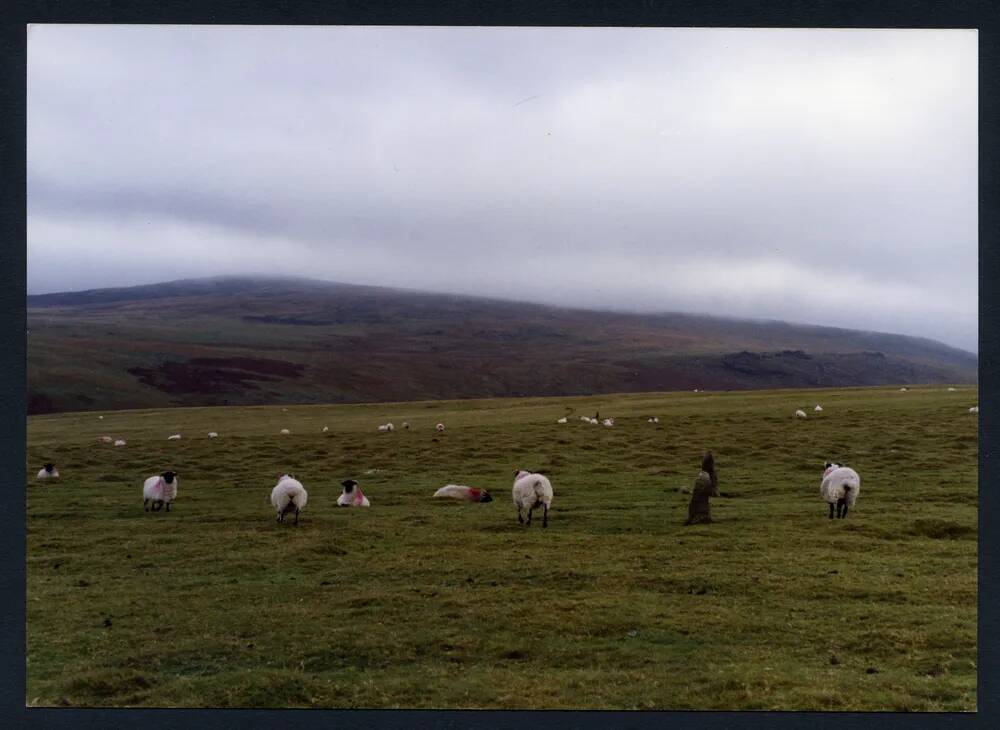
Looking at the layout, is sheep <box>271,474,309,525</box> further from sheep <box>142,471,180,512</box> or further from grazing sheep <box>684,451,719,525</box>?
grazing sheep <box>684,451,719,525</box>

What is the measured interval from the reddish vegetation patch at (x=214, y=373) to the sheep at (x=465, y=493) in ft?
284

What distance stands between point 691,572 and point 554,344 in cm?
8480

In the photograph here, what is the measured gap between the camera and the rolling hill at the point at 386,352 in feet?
301

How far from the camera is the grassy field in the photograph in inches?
472

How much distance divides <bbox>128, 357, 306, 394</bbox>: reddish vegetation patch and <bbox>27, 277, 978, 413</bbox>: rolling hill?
264mm

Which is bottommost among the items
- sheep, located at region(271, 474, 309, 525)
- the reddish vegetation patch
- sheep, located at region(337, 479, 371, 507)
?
the reddish vegetation patch

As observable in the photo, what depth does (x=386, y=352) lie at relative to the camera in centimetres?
11438

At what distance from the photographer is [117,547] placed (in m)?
19.6

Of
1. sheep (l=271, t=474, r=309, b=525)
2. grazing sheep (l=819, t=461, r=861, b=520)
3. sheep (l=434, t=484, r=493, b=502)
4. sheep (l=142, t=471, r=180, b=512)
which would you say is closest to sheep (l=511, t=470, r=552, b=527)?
sheep (l=434, t=484, r=493, b=502)

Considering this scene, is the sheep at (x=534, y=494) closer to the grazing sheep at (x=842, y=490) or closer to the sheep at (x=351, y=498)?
the sheep at (x=351, y=498)

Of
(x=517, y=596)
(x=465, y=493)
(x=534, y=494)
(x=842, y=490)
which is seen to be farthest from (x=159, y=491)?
(x=842, y=490)

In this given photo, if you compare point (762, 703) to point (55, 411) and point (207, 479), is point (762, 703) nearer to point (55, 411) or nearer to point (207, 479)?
point (207, 479)

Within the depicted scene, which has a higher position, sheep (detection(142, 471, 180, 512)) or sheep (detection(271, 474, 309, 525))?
sheep (detection(271, 474, 309, 525))

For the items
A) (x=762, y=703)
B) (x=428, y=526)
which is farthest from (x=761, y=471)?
(x=762, y=703)
